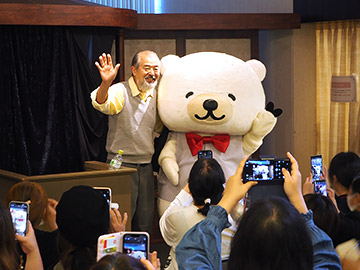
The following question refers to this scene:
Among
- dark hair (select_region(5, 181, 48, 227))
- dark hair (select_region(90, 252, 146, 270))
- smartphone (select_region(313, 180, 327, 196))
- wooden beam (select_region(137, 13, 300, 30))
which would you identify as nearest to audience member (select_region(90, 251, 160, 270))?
dark hair (select_region(90, 252, 146, 270))

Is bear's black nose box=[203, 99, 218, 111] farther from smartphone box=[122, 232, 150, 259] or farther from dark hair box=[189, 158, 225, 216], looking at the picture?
smartphone box=[122, 232, 150, 259]

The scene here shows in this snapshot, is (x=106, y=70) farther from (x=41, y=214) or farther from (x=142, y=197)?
(x=41, y=214)

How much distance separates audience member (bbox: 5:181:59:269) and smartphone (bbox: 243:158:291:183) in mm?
1015

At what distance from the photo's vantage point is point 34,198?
316 cm

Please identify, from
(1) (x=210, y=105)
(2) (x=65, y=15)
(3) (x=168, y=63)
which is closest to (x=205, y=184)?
(1) (x=210, y=105)

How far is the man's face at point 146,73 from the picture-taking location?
5145mm

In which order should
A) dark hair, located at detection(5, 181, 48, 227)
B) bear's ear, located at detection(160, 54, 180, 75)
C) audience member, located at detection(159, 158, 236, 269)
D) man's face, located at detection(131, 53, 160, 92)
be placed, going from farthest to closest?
bear's ear, located at detection(160, 54, 180, 75) < man's face, located at detection(131, 53, 160, 92) < dark hair, located at detection(5, 181, 48, 227) < audience member, located at detection(159, 158, 236, 269)

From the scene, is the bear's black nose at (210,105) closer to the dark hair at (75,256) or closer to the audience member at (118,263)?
the dark hair at (75,256)

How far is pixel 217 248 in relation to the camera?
2.01 metres

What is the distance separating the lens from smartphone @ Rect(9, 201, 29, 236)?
2671 millimetres

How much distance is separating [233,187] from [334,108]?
17.4 feet

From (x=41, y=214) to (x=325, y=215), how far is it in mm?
1355

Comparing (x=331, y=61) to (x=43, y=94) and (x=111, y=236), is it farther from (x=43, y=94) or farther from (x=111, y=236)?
(x=111, y=236)

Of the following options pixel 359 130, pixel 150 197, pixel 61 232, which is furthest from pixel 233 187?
pixel 359 130
